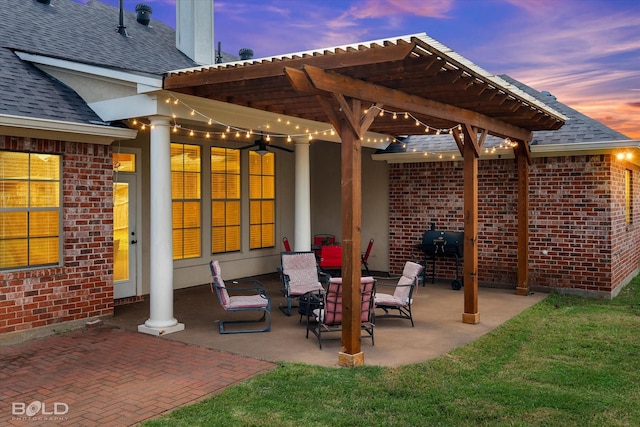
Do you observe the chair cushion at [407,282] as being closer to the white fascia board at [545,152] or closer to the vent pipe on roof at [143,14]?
the white fascia board at [545,152]

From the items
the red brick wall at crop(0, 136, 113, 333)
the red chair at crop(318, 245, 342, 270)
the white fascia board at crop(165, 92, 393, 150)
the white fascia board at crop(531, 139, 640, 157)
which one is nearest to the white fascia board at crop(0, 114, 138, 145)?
the red brick wall at crop(0, 136, 113, 333)

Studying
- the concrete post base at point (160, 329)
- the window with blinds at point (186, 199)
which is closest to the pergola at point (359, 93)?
the concrete post base at point (160, 329)

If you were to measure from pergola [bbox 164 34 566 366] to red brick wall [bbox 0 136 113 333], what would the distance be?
6.20ft

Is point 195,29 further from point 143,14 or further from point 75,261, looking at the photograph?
point 75,261

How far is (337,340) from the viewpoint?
6578 mm

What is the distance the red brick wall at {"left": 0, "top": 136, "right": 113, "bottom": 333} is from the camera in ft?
21.9

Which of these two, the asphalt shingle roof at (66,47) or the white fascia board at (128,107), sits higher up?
the asphalt shingle roof at (66,47)

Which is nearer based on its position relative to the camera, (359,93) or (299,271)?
(359,93)

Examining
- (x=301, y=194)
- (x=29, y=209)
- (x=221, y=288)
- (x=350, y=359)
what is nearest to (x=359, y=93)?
(x=350, y=359)

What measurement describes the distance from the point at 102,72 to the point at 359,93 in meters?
3.64

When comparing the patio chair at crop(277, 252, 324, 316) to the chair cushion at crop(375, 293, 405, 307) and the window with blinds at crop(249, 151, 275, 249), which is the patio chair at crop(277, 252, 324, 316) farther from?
the window with blinds at crop(249, 151, 275, 249)

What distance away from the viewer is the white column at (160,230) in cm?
695

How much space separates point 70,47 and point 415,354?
711 centimetres

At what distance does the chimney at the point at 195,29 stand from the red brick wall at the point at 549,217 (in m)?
5.18
